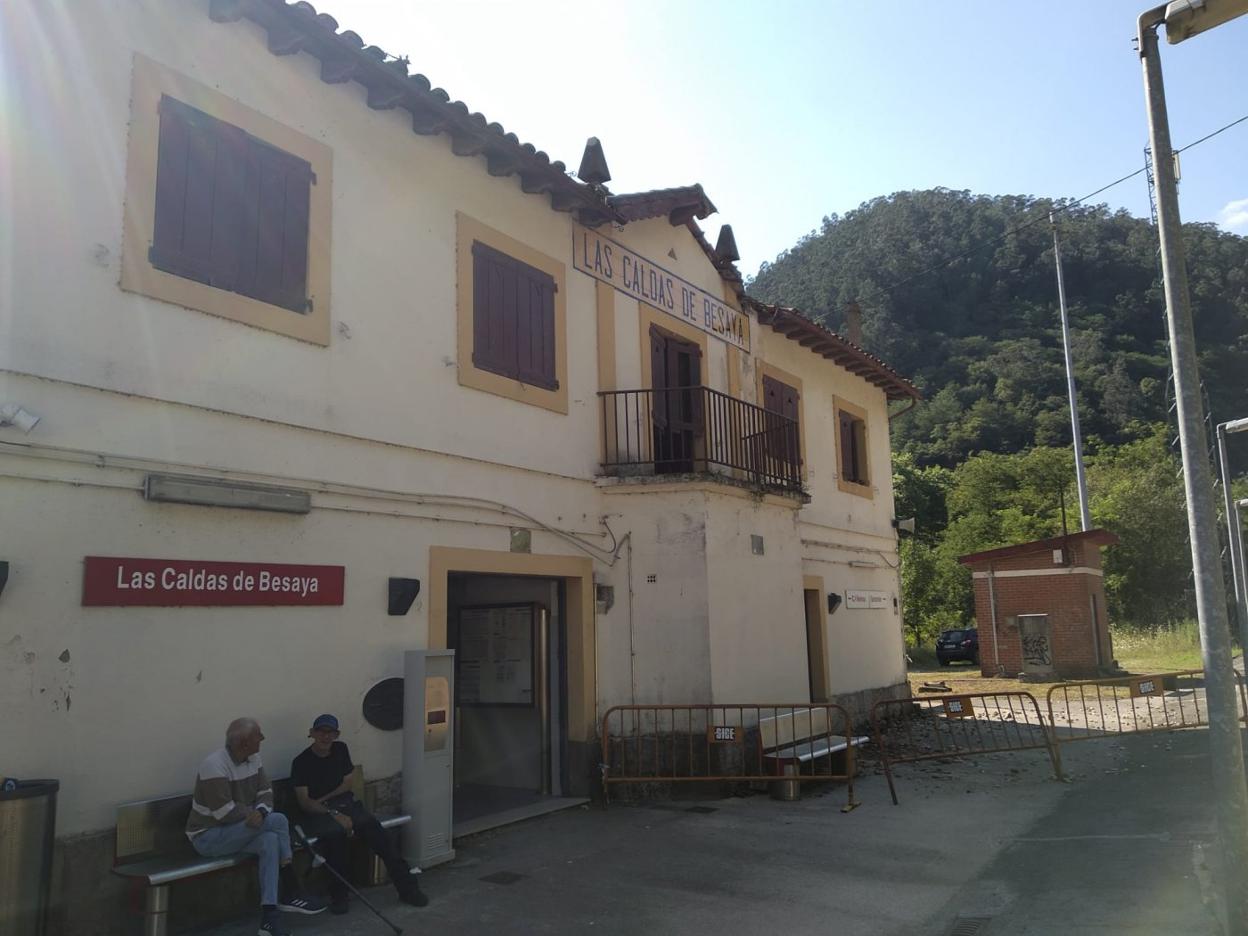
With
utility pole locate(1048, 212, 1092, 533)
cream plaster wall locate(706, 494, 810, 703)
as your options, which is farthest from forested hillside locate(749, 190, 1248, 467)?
cream plaster wall locate(706, 494, 810, 703)

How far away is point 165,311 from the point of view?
5941 millimetres

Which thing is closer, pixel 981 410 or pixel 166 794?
pixel 166 794

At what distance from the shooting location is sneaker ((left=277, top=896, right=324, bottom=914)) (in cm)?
573

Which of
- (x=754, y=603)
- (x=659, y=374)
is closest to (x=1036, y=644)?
(x=754, y=603)

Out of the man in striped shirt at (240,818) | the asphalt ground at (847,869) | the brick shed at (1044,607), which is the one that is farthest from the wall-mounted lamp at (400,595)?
the brick shed at (1044,607)

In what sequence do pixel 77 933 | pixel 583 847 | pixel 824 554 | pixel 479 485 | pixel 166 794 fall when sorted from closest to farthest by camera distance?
pixel 77 933
pixel 166 794
pixel 583 847
pixel 479 485
pixel 824 554

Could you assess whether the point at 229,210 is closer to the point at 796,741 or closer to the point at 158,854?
the point at 158,854

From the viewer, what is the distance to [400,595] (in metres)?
7.34

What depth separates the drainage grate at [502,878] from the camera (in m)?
6.52

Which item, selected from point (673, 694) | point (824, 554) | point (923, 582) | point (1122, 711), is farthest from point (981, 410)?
point (673, 694)

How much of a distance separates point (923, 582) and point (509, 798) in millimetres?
29985

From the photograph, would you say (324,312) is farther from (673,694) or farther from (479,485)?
(673,694)

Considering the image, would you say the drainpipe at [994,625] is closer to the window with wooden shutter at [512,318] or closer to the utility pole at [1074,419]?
the utility pole at [1074,419]

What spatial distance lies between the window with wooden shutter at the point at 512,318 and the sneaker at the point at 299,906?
15.3 ft
